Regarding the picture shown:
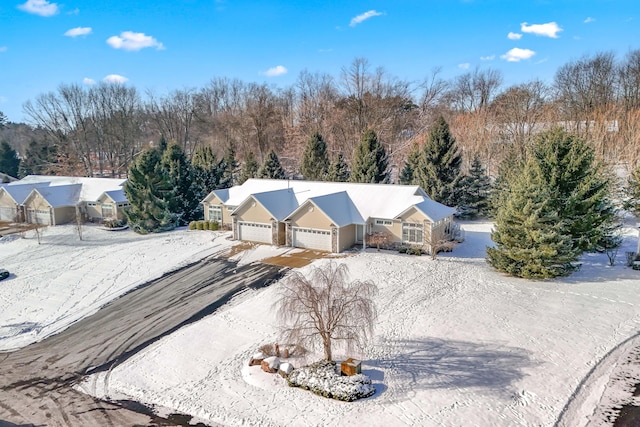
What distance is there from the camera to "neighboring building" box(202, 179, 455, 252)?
2597 centimetres

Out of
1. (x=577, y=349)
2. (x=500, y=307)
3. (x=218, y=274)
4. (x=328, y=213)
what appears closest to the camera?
(x=577, y=349)

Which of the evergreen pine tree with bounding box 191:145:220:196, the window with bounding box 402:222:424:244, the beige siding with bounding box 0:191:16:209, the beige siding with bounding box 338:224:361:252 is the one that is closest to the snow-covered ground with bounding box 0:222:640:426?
the window with bounding box 402:222:424:244

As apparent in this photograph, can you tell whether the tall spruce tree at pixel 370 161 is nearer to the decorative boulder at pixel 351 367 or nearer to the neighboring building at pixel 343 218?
the neighboring building at pixel 343 218

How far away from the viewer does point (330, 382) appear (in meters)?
12.8

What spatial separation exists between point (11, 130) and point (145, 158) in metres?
86.6

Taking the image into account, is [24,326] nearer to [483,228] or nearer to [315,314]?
[315,314]

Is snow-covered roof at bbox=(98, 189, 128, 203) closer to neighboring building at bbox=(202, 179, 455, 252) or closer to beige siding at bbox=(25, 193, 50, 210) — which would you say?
beige siding at bbox=(25, 193, 50, 210)

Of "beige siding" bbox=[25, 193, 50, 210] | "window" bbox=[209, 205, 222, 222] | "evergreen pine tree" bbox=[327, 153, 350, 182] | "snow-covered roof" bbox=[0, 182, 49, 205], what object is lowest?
"window" bbox=[209, 205, 222, 222]

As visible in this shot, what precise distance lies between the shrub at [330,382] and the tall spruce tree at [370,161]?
26.3m

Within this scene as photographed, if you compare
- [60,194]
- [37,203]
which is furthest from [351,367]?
[37,203]

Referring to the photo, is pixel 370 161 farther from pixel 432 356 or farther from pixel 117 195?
pixel 432 356

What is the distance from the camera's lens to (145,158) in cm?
3338

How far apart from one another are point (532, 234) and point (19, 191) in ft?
136

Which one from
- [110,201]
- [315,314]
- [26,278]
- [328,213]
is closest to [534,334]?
[315,314]
